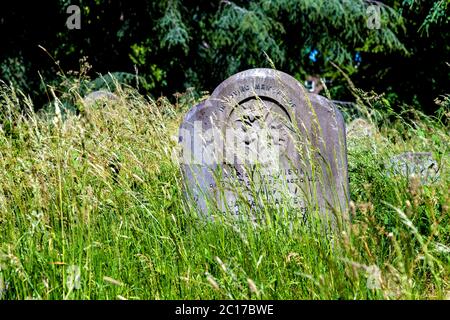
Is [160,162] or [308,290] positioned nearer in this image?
[308,290]

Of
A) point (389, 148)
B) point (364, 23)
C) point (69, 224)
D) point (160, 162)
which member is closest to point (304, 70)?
point (364, 23)

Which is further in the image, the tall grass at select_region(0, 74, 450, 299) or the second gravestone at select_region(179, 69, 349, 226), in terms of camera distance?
the second gravestone at select_region(179, 69, 349, 226)

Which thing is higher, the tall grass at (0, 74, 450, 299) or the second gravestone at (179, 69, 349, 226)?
the second gravestone at (179, 69, 349, 226)

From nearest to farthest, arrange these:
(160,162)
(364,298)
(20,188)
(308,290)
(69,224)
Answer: (364,298) → (308,290) → (69,224) → (20,188) → (160,162)

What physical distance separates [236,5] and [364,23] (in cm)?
271

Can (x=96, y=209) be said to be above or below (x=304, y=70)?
below

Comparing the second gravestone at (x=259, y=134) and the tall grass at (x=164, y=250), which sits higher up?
the second gravestone at (x=259, y=134)

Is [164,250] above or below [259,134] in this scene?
below

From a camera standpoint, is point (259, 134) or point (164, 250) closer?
point (164, 250)

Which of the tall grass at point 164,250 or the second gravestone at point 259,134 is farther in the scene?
the second gravestone at point 259,134

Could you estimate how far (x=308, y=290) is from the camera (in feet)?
8.03
